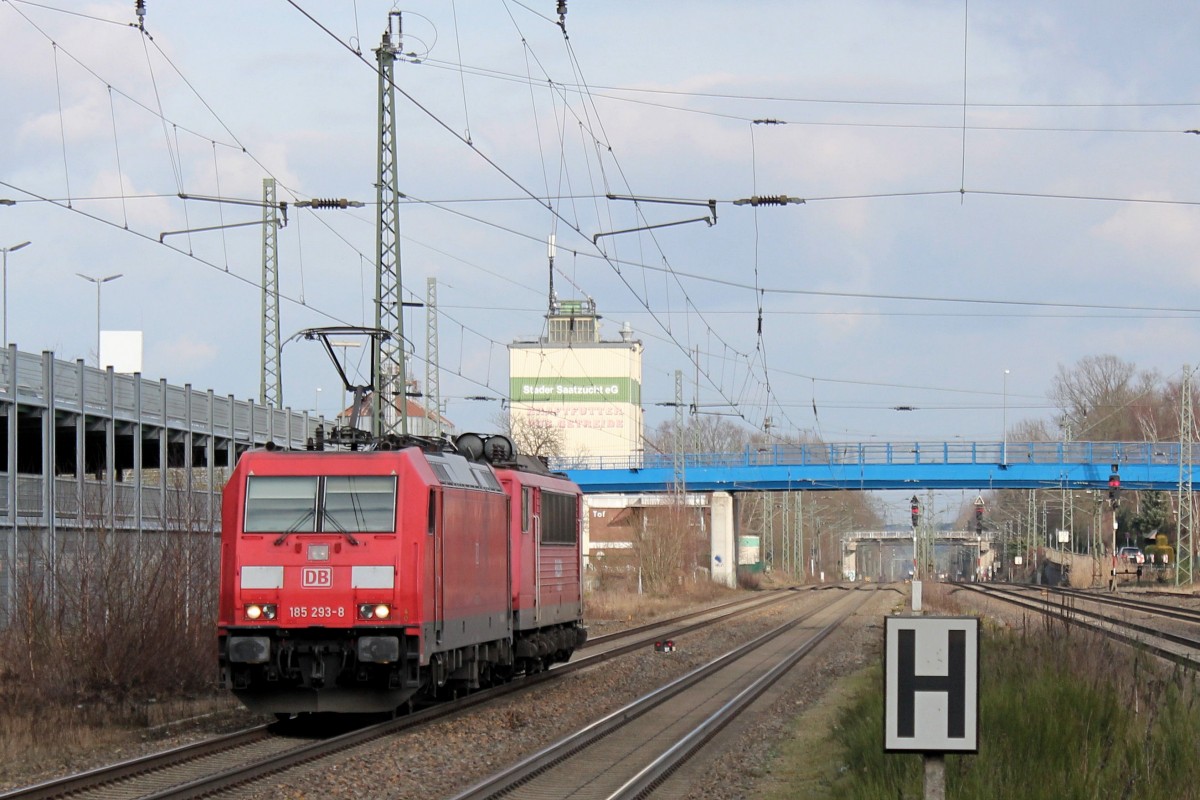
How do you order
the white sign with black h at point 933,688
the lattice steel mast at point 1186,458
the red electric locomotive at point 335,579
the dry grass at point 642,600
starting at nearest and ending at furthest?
the white sign with black h at point 933,688 → the red electric locomotive at point 335,579 → the dry grass at point 642,600 → the lattice steel mast at point 1186,458

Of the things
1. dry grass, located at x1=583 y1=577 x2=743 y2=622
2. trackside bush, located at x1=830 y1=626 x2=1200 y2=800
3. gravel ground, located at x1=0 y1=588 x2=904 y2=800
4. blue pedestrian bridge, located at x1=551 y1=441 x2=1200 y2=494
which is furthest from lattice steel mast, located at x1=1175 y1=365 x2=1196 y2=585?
trackside bush, located at x1=830 y1=626 x2=1200 y2=800

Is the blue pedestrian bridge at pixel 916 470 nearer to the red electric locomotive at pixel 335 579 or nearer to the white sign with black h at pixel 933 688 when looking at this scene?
the red electric locomotive at pixel 335 579

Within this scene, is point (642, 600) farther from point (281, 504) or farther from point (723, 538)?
point (281, 504)

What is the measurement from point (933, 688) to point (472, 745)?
10209mm

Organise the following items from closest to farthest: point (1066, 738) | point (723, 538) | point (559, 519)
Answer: point (1066, 738) → point (559, 519) → point (723, 538)

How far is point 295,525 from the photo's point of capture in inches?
693

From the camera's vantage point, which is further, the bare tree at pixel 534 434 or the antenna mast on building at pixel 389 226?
the bare tree at pixel 534 434

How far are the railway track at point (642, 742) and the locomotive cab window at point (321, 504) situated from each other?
3.51 meters

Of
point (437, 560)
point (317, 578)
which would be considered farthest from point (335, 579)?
point (437, 560)

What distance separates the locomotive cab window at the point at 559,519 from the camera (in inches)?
999

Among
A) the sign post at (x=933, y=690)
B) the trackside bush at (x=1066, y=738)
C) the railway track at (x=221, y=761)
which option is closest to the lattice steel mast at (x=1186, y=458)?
the railway track at (x=221, y=761)

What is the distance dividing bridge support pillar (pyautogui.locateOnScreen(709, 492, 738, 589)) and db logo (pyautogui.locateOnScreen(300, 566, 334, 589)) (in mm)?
57532

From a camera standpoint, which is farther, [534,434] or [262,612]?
[534,434]

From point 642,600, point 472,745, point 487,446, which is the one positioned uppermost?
point 487,446
